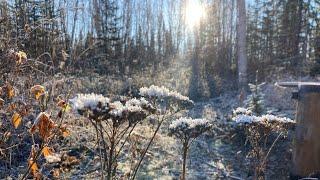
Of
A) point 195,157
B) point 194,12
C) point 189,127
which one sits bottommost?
point 195,157

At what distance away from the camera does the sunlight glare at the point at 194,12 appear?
30.2 meters

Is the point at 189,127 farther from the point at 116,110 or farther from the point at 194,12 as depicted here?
the point at 194,12

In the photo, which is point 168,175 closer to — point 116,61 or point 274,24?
point 116,61

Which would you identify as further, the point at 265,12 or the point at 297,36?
the point at 265,12

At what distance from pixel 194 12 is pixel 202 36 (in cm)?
298

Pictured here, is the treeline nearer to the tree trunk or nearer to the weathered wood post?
the tree trunk

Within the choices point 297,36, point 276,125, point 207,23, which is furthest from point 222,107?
point 207,23

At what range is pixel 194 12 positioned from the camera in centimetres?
3244

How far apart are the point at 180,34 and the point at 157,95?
32137mm

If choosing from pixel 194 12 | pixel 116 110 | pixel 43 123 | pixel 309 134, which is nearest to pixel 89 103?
pixel 116 110

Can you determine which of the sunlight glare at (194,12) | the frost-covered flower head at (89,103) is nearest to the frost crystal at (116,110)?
the frost-covered flower head at (89,103)

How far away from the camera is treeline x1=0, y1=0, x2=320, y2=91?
24062 millimetres

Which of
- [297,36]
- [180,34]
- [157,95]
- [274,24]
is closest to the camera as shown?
[157,95]

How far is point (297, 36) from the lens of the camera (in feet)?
83.4
